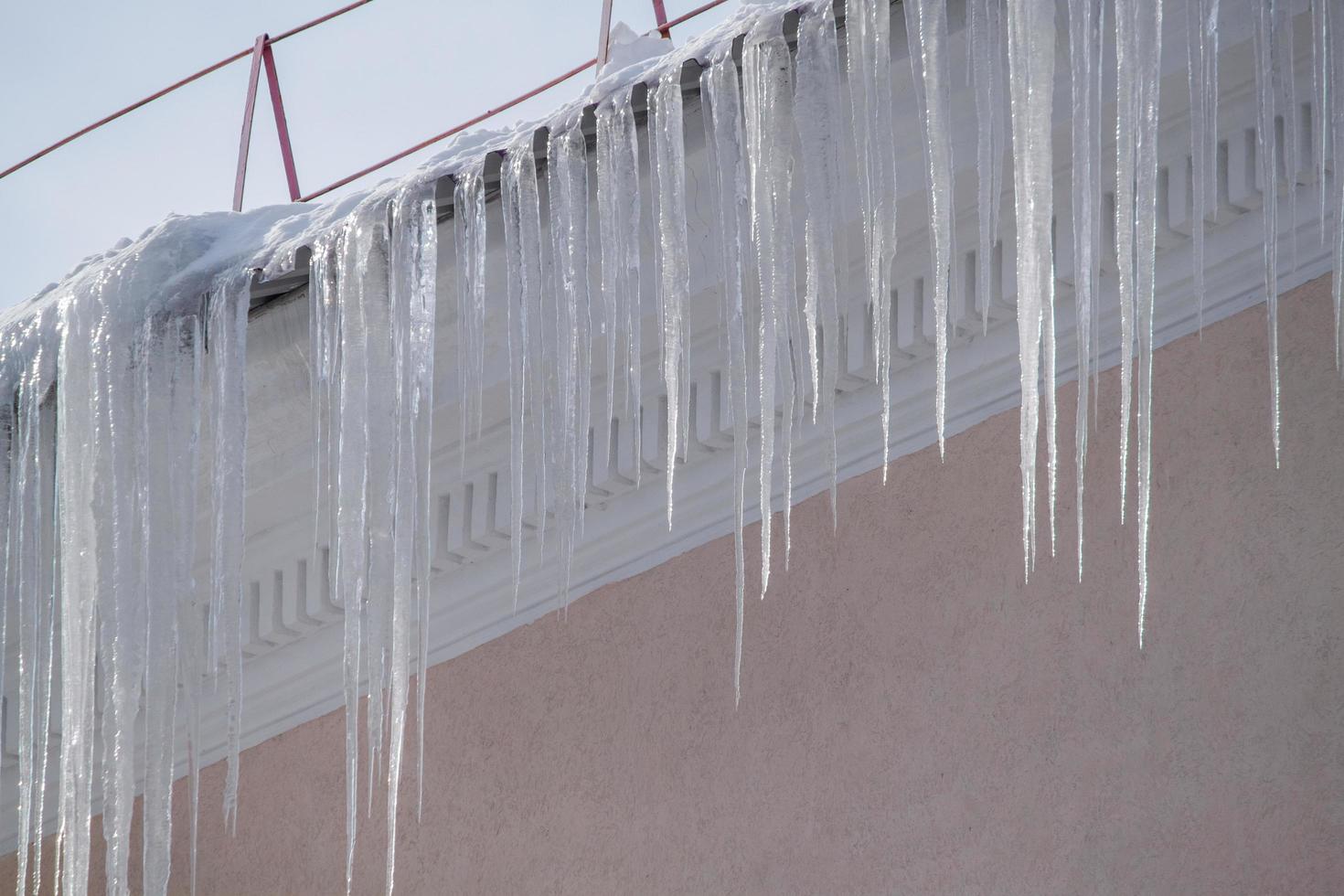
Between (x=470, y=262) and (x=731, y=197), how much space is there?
45 centimetres

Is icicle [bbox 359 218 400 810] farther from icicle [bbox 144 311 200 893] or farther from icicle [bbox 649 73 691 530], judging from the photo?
icicle [bbox 649 73 691 530]

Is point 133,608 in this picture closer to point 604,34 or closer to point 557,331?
point 557,331

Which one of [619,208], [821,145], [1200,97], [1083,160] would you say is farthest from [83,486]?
[1200,97]

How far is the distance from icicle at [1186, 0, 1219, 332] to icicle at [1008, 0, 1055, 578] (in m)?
0.19

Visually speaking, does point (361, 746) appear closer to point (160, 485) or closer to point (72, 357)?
point (160, 485)

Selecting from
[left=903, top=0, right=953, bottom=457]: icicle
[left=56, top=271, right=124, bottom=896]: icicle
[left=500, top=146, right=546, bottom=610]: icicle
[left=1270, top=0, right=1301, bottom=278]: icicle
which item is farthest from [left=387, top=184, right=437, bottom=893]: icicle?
[left=1270, top=0, right=1301, bottom=278]: icicle

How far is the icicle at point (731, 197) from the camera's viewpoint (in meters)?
2.47

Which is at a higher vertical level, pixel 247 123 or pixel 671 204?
pixel 247 123

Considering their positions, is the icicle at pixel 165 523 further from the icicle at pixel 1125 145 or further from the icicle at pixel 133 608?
the icicle at pixel 1125 145

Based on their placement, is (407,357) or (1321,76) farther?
(407,357)

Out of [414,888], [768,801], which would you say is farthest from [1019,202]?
[414,888]

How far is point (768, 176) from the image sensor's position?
7.92ft

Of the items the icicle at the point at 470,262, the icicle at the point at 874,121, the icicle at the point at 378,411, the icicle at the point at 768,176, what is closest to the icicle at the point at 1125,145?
the icicle at the point at 874,121

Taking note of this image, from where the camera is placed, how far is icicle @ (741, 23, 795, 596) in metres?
2.41
